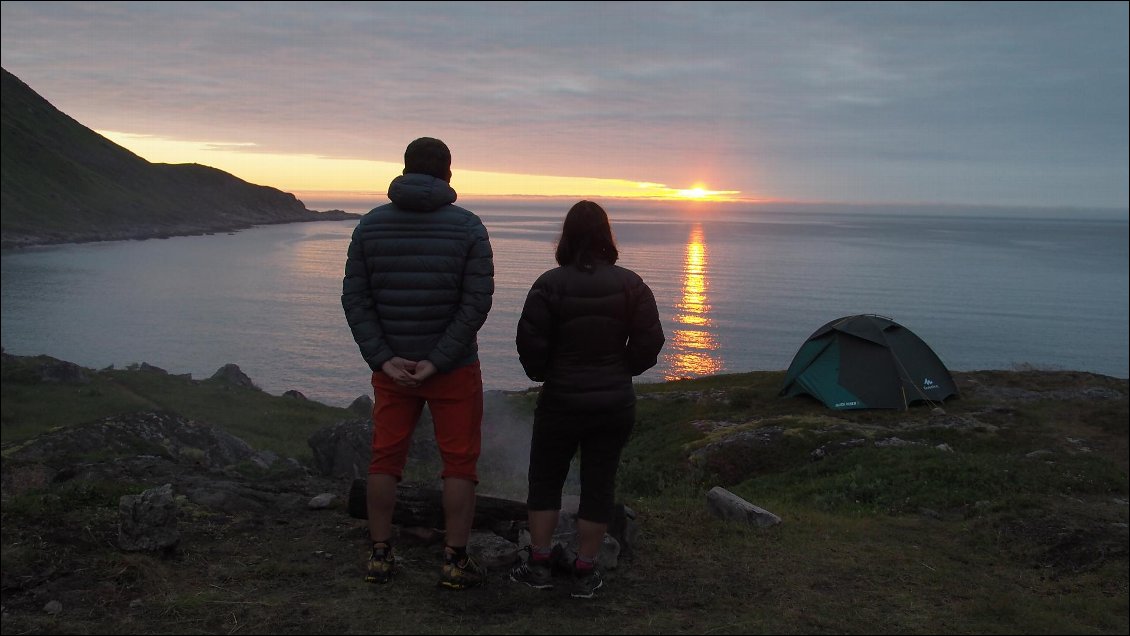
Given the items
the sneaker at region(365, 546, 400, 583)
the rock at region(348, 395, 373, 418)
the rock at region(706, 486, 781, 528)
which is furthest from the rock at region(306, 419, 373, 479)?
the rock at region(348, 395, 373, 418)

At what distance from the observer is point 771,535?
7.88 m

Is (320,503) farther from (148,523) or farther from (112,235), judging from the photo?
(112,235)

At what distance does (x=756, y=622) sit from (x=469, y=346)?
2801mm

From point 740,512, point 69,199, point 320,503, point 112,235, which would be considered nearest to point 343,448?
point 320,503

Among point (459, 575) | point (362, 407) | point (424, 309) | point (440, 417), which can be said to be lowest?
point (362, 407)

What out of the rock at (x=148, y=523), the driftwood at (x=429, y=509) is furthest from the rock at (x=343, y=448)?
the rock at (x=148, y=523)

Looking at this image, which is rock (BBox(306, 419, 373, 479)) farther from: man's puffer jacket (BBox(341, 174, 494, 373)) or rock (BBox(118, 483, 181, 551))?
man's puffer jacket (BBox(341, 174, 494, 373))

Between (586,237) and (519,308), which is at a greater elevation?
(586,237)

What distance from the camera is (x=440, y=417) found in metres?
5.47

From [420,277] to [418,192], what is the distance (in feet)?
1.84

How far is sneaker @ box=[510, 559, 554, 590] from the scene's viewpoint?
5848 mm

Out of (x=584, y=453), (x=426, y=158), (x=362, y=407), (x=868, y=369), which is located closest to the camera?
(x=426, y=158)

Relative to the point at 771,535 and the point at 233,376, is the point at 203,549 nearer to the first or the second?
the point at 771,535

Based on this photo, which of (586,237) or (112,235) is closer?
(586,237)
